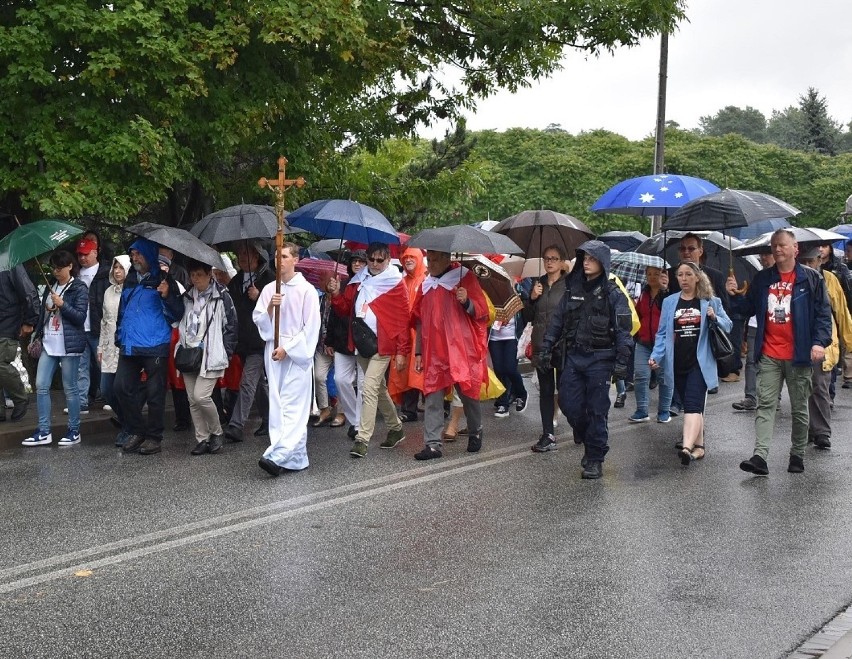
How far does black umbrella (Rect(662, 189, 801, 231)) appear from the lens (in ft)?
36.9

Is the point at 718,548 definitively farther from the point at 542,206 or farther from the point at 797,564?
the point at 542,206

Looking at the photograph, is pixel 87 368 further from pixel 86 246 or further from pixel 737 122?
pixel 737 122

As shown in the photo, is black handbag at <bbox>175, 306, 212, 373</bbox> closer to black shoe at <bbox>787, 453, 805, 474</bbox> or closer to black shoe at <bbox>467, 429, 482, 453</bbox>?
black shoe at <bbox>467, 429, 482, 453</bbox>

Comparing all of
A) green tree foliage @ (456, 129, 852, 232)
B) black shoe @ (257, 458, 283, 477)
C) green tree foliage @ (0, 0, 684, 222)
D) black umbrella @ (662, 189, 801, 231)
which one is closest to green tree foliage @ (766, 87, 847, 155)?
green tree foliage @ (456, 129, 852, 232)

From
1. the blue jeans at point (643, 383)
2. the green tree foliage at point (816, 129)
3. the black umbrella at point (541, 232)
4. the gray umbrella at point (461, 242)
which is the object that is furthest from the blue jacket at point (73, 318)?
the green tree foliage at point (816, 129)

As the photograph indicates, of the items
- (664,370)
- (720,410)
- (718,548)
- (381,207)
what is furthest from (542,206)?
(718,548)

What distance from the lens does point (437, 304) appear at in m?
9.84

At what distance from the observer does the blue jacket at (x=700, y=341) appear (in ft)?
31.7

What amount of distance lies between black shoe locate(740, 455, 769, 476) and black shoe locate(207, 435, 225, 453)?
4.31 metres

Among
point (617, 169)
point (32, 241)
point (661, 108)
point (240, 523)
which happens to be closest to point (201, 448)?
point (32, 241)

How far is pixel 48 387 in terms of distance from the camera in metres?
10.4

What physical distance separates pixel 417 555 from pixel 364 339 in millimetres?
3901

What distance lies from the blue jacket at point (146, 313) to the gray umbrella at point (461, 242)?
7.04ft

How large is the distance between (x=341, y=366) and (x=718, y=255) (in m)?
6.92
